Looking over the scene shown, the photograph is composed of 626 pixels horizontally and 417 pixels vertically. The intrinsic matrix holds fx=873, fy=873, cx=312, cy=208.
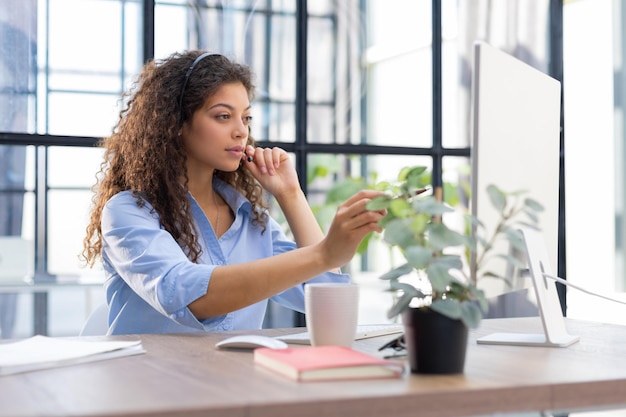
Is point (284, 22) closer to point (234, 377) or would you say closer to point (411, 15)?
point (411, 15)

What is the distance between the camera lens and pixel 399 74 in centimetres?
329

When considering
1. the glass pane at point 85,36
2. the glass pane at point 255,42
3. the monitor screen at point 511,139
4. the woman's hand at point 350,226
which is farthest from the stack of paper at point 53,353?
the glass pane at point 255,42

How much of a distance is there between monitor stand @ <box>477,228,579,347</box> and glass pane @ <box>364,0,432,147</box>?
1597mm

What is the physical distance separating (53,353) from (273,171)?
1072 mm

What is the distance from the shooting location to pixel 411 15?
Result: 3.31 m

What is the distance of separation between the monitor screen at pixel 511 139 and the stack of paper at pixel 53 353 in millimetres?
606

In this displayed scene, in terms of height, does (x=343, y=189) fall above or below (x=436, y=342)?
above

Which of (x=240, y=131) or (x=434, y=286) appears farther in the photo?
(x=240, y=131)

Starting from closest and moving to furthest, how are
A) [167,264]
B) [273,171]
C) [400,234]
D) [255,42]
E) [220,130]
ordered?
[400,234]
[167,264]
[220,130]
[273,171]
[255,42]

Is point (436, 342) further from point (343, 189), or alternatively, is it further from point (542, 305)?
point (343, 189)

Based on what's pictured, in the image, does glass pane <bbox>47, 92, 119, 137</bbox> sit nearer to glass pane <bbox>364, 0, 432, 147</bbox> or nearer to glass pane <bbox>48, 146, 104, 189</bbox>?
glass pane <bbox>48, 146, 104, 189</bbox>

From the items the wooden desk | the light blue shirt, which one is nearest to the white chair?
the light blue shirt

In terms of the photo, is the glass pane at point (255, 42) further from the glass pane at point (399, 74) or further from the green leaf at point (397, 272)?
the green leaf at point (397, 272)

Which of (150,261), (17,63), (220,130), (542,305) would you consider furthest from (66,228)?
(542,305)
